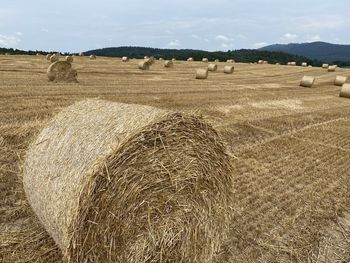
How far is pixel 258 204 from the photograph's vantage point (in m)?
7.26

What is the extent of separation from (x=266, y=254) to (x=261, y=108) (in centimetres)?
1163

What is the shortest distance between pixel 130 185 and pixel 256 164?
5.21 m


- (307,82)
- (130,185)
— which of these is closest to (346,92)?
(307,82)

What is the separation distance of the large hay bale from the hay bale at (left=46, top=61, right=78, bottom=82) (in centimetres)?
1390

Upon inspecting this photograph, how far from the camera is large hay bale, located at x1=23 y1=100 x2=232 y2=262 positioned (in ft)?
14.7

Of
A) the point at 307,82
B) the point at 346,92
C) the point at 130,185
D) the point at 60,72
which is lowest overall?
the point at 307,82

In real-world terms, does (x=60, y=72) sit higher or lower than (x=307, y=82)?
higher

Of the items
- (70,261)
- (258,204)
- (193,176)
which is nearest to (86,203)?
(70,261)

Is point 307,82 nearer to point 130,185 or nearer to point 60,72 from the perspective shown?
point 60,72

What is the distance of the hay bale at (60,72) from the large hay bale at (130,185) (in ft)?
45.6

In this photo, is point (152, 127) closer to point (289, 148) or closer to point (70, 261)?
point (70, 261)

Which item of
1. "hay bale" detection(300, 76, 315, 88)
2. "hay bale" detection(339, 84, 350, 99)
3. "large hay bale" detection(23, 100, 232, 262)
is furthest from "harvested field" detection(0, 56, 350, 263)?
"hay bale" detection(300, 76, 315, 88)

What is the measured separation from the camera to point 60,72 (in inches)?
755

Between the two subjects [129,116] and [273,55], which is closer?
[129,116]
